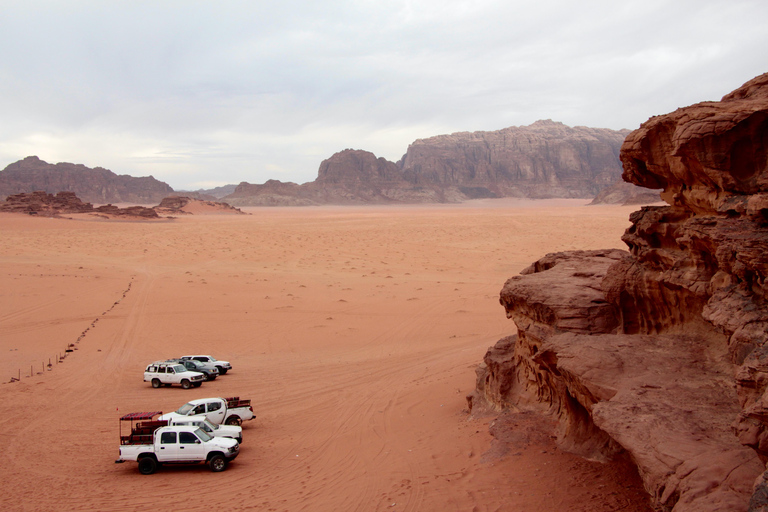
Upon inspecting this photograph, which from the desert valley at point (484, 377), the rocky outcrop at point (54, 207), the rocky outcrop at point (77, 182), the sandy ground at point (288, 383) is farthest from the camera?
the rocky outcrop at point (77, 182)

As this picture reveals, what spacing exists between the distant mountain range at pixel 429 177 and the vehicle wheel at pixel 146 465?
140m

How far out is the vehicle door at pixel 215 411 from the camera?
10.3 m

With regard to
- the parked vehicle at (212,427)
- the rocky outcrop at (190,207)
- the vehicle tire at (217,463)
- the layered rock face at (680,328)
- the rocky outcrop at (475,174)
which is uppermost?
the rocky outcrop at (475,174)

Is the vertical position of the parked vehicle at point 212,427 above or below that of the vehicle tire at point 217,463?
above

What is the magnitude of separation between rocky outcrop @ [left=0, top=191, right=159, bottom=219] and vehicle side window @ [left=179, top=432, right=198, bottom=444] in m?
73.8

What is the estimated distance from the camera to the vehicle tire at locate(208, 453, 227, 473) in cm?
884

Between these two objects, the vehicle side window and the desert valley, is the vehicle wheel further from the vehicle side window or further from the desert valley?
the vehicle side window

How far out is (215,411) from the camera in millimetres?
10414

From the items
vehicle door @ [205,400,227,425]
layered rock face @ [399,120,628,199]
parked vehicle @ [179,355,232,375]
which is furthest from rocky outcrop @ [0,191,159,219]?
layered rock face @ [399,120,628,199]

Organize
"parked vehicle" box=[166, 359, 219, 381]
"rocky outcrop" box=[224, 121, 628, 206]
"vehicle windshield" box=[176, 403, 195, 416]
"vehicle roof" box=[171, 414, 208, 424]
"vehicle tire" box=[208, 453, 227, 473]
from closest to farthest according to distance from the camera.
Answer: "vehicle tire" box=[208, 453, 227, 473], "vehicle roof" box=[171, 414, 208, 424], "vehicle windshield" box=[176, 403, 195, 416], "parked vehicle" box=[166, 359, 219, 381], "rocky outcrop" box=[224, 121, 628, 206]

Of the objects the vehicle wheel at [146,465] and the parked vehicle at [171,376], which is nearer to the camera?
the vehicle wheel at [146,465]

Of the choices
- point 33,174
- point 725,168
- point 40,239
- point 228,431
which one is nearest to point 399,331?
point 228,431

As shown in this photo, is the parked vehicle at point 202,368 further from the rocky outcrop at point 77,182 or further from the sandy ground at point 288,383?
the rocky outcrop at point 77,182

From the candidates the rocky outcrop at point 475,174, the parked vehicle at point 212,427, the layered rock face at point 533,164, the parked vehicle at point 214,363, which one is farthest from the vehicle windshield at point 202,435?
the layered rock face at point 533,164
